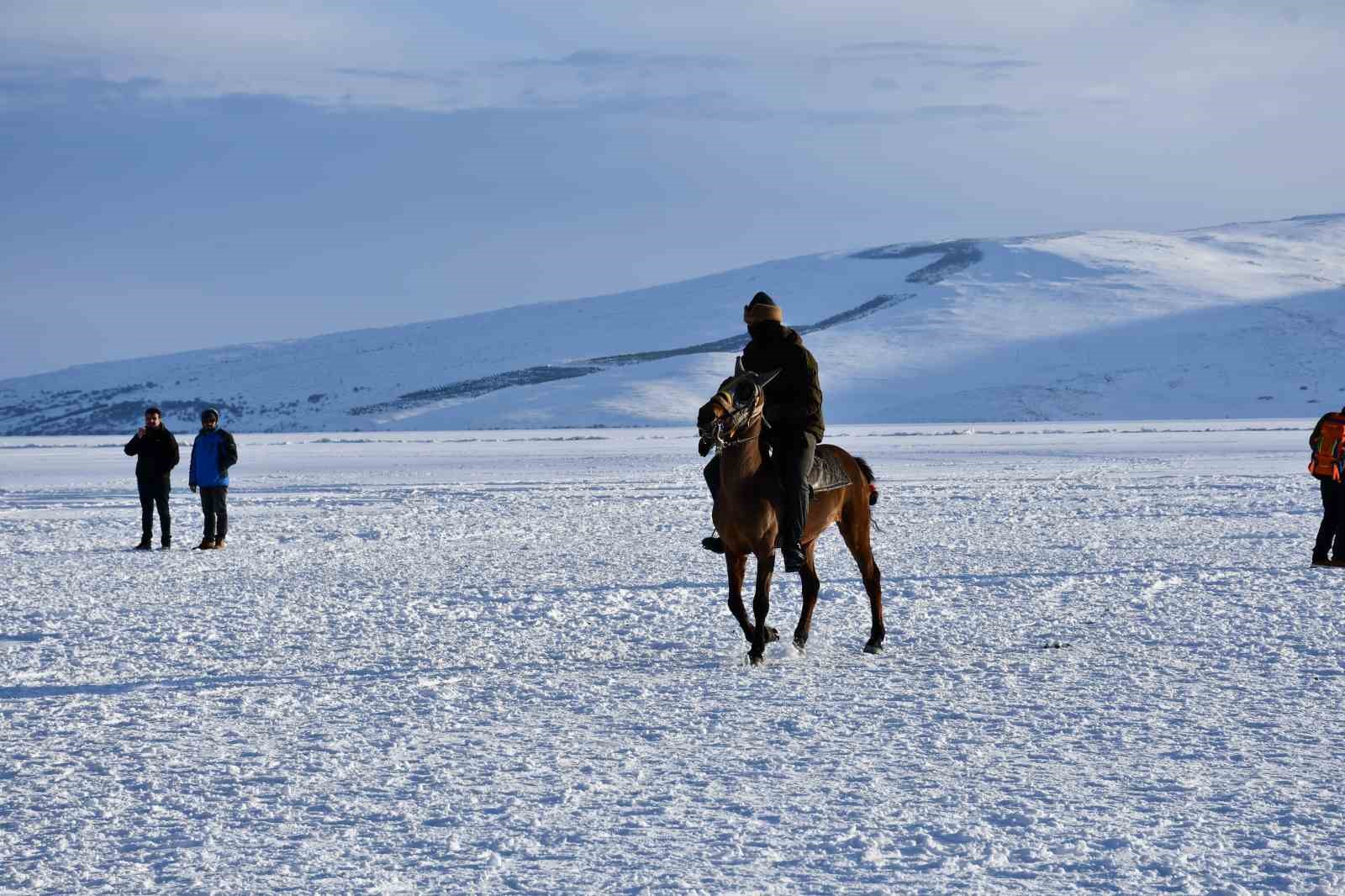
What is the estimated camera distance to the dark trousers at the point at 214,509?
55.9ft

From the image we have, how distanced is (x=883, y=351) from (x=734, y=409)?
12173 cm

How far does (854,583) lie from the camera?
13.0 meters

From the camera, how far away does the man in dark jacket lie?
1720 cm

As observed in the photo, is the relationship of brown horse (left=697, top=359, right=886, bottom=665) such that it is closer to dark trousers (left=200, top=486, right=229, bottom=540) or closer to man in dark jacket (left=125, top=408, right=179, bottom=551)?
dark trousers (left=200, top=486, right=229, bottom=540)

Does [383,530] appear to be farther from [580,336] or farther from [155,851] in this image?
[580,336]

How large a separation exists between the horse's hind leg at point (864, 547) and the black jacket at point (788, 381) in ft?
2.60

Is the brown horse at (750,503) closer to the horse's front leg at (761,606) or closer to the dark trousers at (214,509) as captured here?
the horse's front leg at (761,606)

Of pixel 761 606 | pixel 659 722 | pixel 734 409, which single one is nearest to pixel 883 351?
pixel 761 606

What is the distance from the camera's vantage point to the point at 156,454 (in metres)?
17.4

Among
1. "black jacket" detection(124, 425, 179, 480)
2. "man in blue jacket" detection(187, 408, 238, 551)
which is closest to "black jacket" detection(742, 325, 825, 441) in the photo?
"man in blue jacket" detection(187, 408, 238, 551)

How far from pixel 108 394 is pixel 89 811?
16773cm

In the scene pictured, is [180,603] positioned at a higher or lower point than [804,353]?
lower

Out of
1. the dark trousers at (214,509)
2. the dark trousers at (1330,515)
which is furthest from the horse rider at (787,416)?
the dark trousers at (214,509)

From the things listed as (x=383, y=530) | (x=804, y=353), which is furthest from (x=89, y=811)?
(x=383, y=530)
